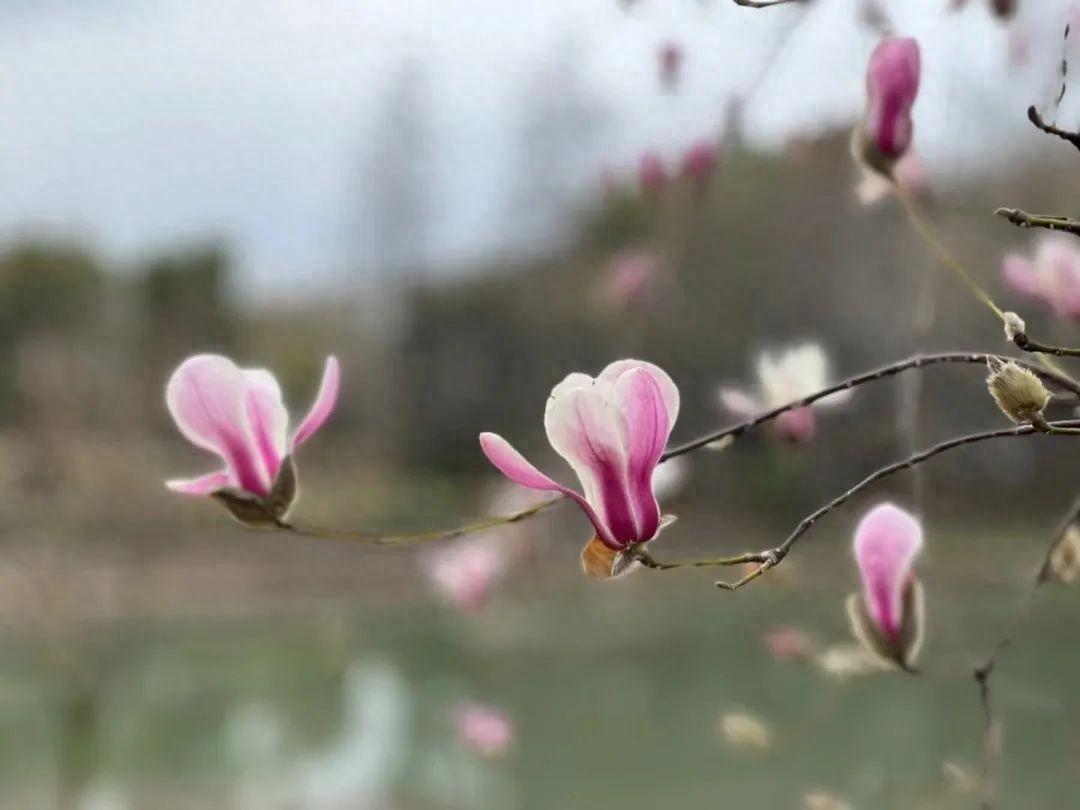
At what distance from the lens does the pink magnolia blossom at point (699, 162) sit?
22.8 inches

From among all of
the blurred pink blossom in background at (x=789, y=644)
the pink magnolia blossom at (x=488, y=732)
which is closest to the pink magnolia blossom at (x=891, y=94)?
the blurred pink blossom in background at (x=789, y=644)

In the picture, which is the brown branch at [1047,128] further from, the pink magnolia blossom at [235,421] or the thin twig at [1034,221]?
the pink magnolia blossom at [235,421]

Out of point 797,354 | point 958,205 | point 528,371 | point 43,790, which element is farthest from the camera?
point 528,371

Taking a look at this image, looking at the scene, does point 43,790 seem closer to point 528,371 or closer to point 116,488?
point 116,488

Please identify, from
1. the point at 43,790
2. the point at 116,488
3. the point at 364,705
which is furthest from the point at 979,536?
the point at 116,488

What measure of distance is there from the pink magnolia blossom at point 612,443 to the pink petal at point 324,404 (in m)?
0.06

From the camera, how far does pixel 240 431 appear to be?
274 mm

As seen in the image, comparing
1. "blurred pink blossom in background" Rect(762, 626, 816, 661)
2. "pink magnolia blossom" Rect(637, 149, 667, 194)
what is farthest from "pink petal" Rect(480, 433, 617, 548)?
"pink magnolia blossom" Rect(637, 149, 667, 194)

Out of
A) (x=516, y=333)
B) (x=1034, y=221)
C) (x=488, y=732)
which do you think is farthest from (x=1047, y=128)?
(x=516, y=333)

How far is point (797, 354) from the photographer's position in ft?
1.19

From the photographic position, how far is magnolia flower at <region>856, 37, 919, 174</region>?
31 cm

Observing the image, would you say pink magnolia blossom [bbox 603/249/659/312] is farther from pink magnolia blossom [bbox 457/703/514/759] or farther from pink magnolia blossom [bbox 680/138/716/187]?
pink magnolia blossom [bbox 457/703/514/759]

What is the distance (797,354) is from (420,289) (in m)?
4.09

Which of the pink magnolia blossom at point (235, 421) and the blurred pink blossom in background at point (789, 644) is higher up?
the pink magnolia blossom at point (235, 421)
